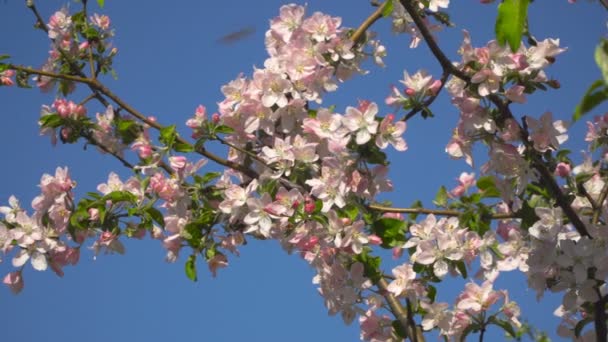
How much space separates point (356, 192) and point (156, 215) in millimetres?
748

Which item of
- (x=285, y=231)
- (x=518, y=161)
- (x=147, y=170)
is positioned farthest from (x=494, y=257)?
(x=147, y=170)

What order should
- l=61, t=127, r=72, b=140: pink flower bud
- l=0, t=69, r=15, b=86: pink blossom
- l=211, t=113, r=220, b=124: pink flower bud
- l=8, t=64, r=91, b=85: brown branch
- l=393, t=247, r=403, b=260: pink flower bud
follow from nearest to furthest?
l=211, t=113, r=220, b=124: pink flower bud < l=393, t=247, r=403, b=260: pink flower bud < l=61, t=127, r=72, b=140: pink flower bud < l=8, t=64, r=91, b=85: brown branch < l=0, t=69, r=15, b=86: pink blossom

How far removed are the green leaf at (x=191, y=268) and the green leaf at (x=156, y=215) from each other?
A: 0.52ft

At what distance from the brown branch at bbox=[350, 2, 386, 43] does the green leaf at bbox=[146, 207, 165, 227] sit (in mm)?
929

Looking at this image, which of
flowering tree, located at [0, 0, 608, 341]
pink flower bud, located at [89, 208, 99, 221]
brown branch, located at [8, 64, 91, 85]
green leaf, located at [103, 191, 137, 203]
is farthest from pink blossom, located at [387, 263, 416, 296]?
brown branch, located at [8, 64, 91, 85]

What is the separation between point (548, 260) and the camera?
251cm

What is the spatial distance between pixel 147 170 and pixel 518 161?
1272 millimetres

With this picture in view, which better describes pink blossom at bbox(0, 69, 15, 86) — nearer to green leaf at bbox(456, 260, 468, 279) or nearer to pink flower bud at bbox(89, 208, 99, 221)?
pink flower bud at bbox(89, 208, 99, 221)

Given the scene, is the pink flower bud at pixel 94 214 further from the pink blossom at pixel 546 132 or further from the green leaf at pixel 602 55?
the green leaf at pixel 602 55

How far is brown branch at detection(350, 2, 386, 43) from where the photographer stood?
112 inches

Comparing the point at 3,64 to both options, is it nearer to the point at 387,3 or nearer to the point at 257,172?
the point at 257,172

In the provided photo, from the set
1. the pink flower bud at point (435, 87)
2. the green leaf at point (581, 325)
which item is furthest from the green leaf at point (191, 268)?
the green leaf at point (581, 325)

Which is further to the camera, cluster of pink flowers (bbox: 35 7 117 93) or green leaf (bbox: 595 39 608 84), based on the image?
cluster of pink flowers (bbox: 35 7 117 93)

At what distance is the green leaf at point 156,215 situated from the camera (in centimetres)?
278
